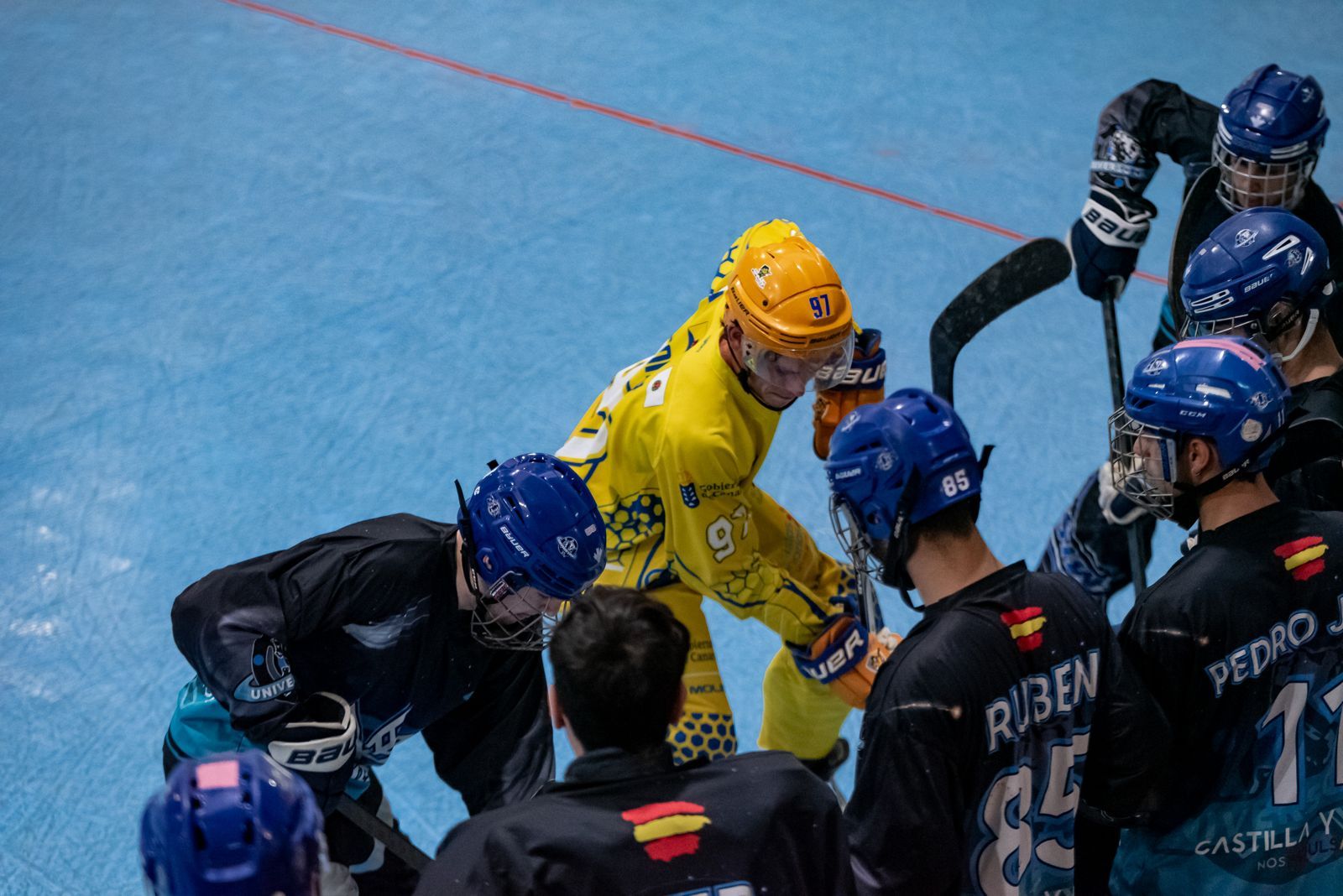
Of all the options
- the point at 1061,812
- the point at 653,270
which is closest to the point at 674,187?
the point at 653,270

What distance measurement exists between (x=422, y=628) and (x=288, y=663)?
12.3 inches

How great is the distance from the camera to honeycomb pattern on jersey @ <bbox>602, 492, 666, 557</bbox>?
12.3ft

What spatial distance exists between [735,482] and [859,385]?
2.83 ft

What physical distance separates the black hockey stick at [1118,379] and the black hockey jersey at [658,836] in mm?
2556

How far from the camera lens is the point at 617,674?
7.09 ft

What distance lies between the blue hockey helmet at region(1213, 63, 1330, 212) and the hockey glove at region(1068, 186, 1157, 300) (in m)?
0.55

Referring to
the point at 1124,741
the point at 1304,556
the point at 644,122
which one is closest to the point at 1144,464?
the point at 1304,556

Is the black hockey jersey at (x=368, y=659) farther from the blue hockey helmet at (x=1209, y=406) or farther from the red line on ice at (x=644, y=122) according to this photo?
the red line on ice at (x=644, y=122)

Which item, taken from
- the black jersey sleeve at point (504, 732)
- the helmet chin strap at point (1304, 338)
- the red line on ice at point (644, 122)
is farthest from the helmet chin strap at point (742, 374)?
Result: the red line on ice at point (644, 122)

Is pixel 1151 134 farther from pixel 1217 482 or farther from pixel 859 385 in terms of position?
pixel 1217 482

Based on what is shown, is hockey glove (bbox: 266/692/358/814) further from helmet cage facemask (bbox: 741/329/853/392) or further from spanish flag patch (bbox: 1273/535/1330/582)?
spanish flag patch (bbox: 1273/535/1330/582)

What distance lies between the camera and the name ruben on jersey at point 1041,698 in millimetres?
2480

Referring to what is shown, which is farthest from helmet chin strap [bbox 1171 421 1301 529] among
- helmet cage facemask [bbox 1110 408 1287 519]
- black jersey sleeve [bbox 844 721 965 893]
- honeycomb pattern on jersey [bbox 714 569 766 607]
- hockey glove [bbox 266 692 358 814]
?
hockey glove [bbox 266 692 358 814]

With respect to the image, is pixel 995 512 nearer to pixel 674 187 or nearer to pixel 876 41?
pixel 674 187
